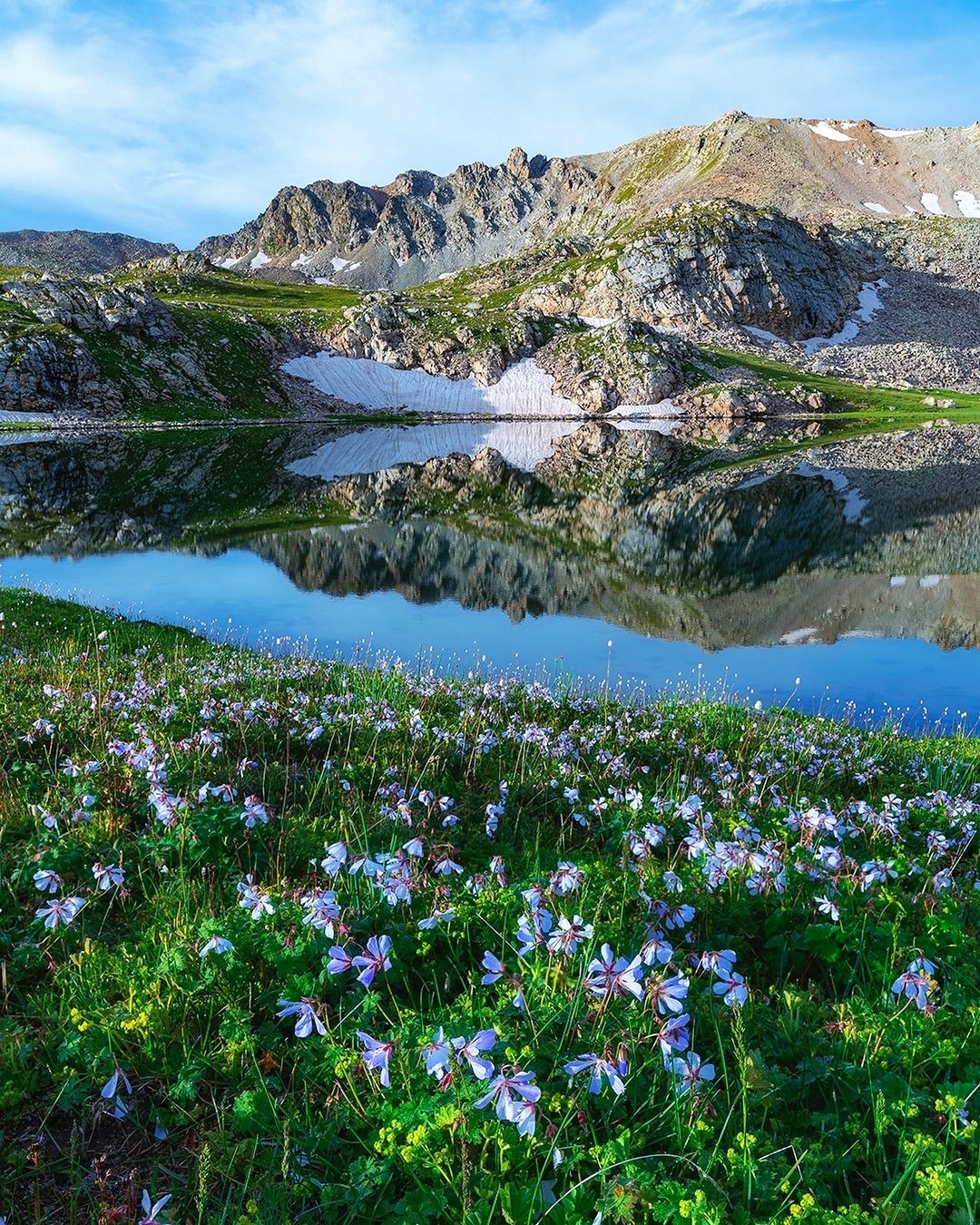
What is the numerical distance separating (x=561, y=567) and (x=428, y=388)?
438 feet

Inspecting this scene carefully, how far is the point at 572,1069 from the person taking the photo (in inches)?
130

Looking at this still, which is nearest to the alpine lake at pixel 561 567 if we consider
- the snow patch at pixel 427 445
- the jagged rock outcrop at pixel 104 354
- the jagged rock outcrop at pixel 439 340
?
the snow patch at pixel 427 445

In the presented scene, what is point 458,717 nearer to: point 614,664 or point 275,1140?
point 275,1140

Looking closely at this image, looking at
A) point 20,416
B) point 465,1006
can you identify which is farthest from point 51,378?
point 465,1006

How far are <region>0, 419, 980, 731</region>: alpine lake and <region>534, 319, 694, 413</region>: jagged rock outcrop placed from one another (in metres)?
79.0

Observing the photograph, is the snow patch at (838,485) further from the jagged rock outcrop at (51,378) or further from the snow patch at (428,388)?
the jagged rock outcrop at (51,378)

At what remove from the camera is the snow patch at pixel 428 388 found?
15500 centimetres

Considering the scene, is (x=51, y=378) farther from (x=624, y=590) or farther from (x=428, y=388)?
(x=624, y=590)

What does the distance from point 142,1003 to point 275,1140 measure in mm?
1438

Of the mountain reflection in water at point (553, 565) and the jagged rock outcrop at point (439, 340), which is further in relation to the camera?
the jagged rock outcrop at point (439, 340)

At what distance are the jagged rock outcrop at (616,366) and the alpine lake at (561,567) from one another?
7896 cm

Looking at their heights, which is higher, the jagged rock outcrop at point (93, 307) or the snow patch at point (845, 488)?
the jagged rock outcrop at point (93, 307)

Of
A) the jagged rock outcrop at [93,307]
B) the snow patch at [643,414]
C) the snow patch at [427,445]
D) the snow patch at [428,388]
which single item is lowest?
the snow patch at [427,445]

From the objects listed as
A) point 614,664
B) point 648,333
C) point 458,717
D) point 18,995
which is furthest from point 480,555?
point 648,333
